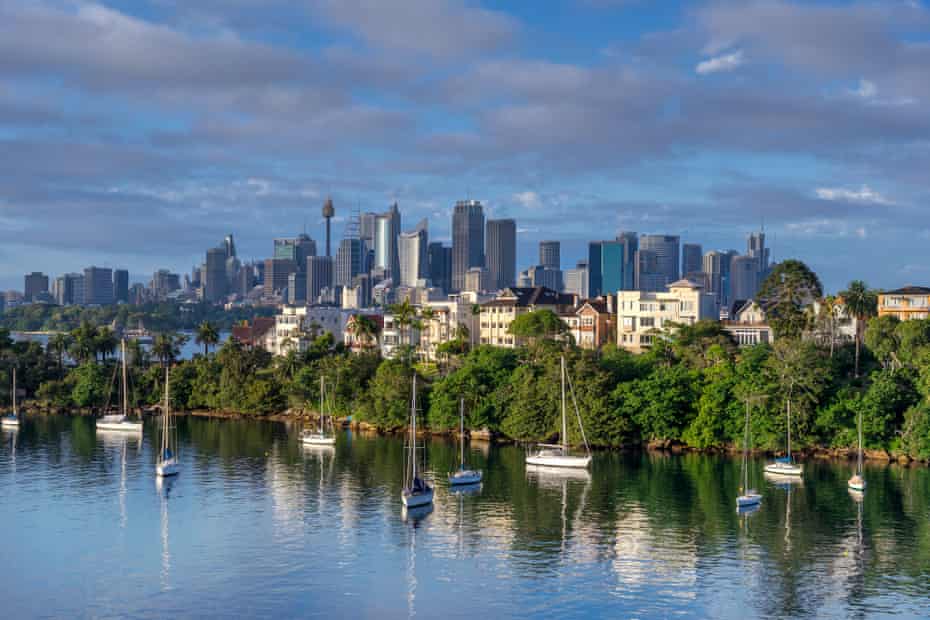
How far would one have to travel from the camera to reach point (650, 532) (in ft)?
221

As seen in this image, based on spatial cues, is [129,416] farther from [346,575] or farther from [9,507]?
[346,575]

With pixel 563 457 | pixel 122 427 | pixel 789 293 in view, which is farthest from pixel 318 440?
pixel 789 293

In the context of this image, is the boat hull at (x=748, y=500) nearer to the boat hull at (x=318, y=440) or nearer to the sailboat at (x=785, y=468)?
the sailboat at (x=785, y=468)

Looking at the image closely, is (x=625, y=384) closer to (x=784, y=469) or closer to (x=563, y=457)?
(x=563, y=457)

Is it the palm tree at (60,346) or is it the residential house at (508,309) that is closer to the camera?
the palm tree at (60,346)

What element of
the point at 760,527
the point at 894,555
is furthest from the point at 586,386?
the point at 894,555

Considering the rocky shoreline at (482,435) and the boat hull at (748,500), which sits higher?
the rocky shoreline at (482,435)

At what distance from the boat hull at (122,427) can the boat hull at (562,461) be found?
5198cm

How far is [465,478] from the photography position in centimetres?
8288

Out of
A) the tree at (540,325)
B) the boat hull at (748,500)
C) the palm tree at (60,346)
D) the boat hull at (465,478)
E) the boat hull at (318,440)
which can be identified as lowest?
the boat hull at (748,500)

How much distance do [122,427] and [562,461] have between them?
5682 centimetres

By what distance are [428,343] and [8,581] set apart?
4660 inches

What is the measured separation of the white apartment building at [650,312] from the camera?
15075 cm

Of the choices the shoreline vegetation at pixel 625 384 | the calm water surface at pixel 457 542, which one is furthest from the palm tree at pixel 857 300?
the calm water surface at pixel 457 542
